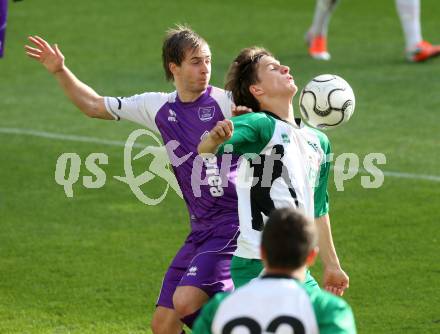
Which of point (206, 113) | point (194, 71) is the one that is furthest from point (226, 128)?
point (194, 71)

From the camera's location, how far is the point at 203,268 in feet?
20.2

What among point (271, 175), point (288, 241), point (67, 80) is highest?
point (67, 80)

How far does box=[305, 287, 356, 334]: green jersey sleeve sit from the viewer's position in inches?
168

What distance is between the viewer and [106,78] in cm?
1466

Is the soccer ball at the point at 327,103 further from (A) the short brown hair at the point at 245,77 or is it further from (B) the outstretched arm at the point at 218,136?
(B) the outstretched arm at the point at 218,136

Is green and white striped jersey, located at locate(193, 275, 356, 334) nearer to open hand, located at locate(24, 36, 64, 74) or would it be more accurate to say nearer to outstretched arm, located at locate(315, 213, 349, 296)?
outstretched arm, located at locate(315, 213, 349, 296)

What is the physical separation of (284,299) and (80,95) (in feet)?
9.63

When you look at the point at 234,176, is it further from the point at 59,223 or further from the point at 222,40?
the point at 222,40

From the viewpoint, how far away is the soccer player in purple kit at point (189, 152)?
6.21 metres

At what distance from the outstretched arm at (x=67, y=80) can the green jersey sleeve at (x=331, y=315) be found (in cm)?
281

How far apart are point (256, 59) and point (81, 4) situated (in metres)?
13.7

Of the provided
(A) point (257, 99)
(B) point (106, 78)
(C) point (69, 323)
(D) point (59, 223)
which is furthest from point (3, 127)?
(A) point (257, 99)

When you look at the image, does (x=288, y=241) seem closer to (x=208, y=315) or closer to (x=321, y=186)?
(x=208, y=315)

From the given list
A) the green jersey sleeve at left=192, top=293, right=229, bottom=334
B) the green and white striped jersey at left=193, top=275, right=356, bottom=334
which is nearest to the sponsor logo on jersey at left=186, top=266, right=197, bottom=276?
the green jersey sleeve at left=192, top=293, right=229, bottom=334
